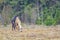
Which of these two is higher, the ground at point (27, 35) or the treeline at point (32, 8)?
the ground at point (27, 35)

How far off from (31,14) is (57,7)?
388cm

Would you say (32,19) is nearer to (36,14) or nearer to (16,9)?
(36,14)

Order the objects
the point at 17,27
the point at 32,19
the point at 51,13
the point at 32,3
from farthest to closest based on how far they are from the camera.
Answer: the point at 32,3 < the point at 51,13 < the point at 32,19 < the point at 17,27

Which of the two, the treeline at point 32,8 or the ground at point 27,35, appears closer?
the ground at point 27,35

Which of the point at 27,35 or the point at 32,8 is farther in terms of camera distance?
the point at 32,8

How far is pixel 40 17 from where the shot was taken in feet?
96.0

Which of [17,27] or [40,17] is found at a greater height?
[17,27]

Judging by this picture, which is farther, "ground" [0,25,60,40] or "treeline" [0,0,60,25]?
"treeline" [0,0,60,25]

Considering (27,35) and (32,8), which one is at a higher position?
(27,35)

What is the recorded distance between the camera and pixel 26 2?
1278 inches

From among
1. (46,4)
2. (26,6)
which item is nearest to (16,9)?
(26,6)

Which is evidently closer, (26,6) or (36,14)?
(36,14)

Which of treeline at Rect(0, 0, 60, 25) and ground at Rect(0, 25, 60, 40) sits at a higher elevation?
ground at Rect(0, 25, 60, 40)

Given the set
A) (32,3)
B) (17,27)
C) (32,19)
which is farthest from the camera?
(32,3)
